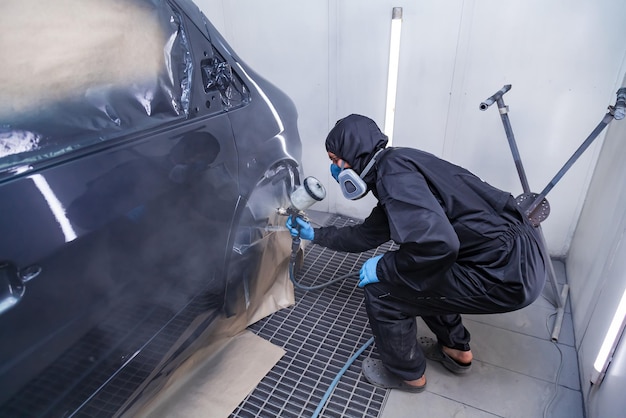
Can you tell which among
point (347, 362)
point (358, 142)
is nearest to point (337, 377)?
point (347, 362)

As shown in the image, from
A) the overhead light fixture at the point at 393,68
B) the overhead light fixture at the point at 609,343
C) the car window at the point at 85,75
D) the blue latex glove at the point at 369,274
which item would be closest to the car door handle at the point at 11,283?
Answer: the car window at the point at 85,75

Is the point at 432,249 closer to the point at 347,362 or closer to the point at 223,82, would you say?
the point at 347,362

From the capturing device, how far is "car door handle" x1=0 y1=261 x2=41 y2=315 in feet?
2.84

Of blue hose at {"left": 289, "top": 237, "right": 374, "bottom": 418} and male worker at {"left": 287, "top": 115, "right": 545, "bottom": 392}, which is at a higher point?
male worker at {"left": 287, "top": 115, "right": 545, "bottom": 392}

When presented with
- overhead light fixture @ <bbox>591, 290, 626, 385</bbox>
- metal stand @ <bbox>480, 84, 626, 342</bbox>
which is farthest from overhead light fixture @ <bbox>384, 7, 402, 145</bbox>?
overhead light fixture @ <bbox>591, 290, 626, 385</bbox>

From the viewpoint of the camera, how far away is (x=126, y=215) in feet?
3.74

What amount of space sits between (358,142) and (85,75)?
0.96 metres

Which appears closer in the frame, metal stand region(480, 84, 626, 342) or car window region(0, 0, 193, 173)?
car window region(0, 0, 193, 173)

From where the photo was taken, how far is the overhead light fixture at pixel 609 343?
141 centimetres

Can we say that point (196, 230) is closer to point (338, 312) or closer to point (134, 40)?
point (134, 40)

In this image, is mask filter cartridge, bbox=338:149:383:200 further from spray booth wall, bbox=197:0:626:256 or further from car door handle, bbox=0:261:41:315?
spray booth wall, bbox=197:0:626:256

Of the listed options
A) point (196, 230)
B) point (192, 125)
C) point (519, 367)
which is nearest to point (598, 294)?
point (519, 367)

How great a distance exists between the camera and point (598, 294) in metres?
1.76

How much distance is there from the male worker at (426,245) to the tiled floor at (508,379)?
0.11m
